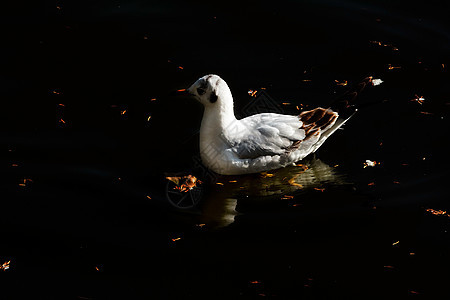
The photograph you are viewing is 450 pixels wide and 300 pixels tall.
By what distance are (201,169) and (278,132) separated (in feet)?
3.38

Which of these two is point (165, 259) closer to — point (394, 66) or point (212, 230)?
point (212, 230)

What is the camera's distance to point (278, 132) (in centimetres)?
748

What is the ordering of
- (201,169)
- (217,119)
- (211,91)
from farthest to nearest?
(201,169), (217,119), (211,91)

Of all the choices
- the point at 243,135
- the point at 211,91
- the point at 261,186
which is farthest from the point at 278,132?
the point at 211,91

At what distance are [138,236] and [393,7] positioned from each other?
20.0ft

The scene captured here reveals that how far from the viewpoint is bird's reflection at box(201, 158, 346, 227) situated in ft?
23.1

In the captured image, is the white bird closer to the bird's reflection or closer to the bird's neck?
the bird's neck

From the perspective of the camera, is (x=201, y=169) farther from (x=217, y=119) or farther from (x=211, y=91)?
(x=211, y=91)

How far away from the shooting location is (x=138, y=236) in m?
6.62

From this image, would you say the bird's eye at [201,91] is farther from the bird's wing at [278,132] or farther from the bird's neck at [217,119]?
the bird's wing at [278,132]

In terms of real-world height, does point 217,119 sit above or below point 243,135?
above

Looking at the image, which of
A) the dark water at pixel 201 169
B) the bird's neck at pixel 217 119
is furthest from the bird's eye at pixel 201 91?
the dark water at pixel 201 169

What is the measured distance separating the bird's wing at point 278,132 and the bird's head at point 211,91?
472 millimetres

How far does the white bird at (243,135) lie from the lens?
7.25 m
